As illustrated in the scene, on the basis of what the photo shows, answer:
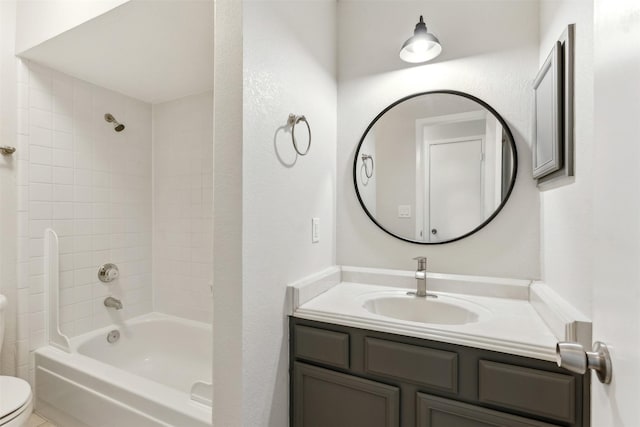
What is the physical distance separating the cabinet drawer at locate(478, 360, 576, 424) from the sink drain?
2341 mm

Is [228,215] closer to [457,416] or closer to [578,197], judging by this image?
[457,416]

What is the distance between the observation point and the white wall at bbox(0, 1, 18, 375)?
1.75 meters

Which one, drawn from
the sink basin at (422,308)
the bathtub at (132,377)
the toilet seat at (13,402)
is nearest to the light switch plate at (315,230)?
the sink basin at (422,308)

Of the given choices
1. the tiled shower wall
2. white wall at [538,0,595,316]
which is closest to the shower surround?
the tiled shower wall

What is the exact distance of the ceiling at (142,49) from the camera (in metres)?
1.42

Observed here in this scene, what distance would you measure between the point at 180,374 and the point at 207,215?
116 centimetres

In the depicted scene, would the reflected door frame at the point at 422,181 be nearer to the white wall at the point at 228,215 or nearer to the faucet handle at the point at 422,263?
the faucet handle at the point at 422,263

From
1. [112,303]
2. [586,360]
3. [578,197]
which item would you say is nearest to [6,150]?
[112,303]

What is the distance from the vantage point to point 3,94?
68.9 inches

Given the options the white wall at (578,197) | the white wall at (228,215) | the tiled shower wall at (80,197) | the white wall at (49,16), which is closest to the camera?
the white wall at (578,197)

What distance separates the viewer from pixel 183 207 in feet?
8.00

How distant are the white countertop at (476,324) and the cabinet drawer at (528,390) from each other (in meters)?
0.06

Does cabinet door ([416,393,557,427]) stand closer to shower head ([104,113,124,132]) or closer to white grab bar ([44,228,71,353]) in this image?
white grab bar ([44,228,71,353])

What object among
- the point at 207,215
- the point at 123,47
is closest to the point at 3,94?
the point at 123,47
